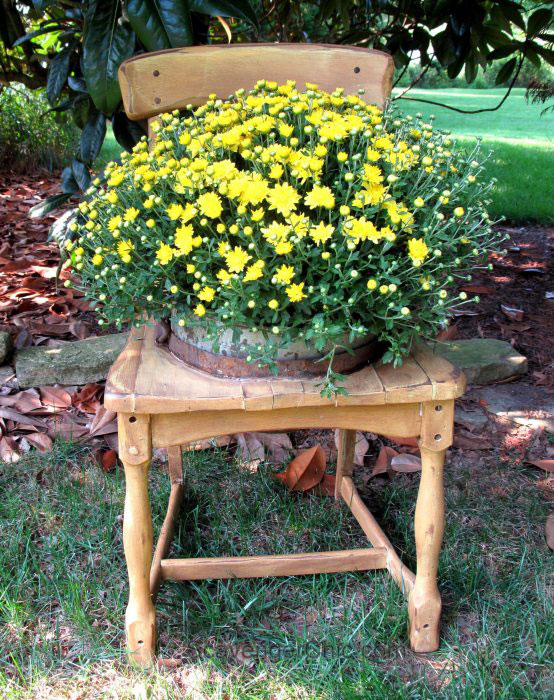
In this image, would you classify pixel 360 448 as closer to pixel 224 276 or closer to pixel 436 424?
pixel 436 424

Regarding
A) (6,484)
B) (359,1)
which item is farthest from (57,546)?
(359,1)

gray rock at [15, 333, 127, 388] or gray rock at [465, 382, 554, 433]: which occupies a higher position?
gray rock at [15, 333, 127, 388]

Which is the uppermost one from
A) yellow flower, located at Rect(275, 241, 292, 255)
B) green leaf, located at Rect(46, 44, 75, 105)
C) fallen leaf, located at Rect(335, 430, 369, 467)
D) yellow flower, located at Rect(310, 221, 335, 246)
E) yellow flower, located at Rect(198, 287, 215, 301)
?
green leaf, located at Rect(46, 44, 75, 105)

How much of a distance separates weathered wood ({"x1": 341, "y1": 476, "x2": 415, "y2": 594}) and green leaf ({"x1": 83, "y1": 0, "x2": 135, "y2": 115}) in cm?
117

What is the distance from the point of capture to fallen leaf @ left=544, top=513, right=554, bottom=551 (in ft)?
6.00

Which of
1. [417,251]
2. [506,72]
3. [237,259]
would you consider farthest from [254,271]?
[506,72]

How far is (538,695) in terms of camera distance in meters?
1.41

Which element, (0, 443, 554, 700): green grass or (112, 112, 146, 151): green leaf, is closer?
(0, 443, 554, 700): green grass

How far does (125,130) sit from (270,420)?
3.77ft

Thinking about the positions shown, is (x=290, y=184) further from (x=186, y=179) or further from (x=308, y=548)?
(x=308, y=548)

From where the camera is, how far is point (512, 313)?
313cm

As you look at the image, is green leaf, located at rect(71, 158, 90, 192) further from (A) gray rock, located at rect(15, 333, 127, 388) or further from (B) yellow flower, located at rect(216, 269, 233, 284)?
(B) yellow flower, located at rect(216, 269, 233, 284)

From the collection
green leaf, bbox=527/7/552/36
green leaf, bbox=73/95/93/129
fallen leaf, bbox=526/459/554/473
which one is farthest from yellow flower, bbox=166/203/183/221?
green leaf, bbox=527/7/552/36

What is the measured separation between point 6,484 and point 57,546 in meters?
0.35
